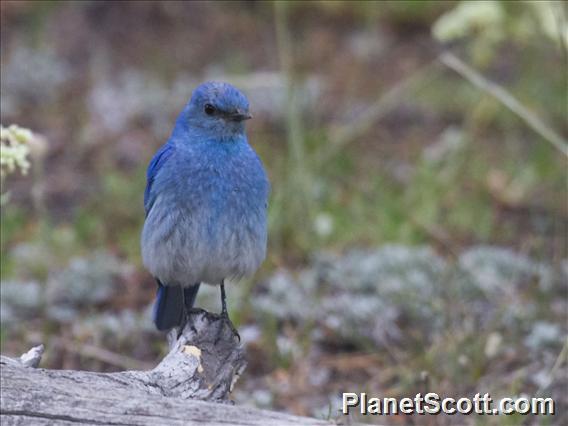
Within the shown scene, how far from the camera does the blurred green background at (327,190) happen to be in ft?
15.0

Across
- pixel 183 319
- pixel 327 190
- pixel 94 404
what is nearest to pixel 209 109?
pixel 183 319

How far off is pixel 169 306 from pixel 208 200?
0.50 m

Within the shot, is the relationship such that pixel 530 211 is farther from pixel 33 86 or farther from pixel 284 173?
pixel 33 86

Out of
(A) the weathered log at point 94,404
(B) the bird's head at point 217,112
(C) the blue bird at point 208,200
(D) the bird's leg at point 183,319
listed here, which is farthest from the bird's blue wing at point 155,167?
(A) the weathered log at point 94,404

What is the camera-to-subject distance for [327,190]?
6.15m

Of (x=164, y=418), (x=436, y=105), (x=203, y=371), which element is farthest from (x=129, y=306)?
(x=436, y=105)

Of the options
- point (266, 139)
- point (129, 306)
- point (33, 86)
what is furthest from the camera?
point (33, 86)

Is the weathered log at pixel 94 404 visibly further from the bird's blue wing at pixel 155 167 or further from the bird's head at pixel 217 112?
the bird's head at pixel 217 112

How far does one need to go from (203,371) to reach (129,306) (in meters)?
2.06

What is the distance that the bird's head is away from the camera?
360 centimetres

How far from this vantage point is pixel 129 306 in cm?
518

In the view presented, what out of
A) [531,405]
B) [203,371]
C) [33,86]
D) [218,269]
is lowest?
[203,371]

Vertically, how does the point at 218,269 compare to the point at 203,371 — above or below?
above

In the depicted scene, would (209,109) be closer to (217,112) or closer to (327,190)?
(217,112)
